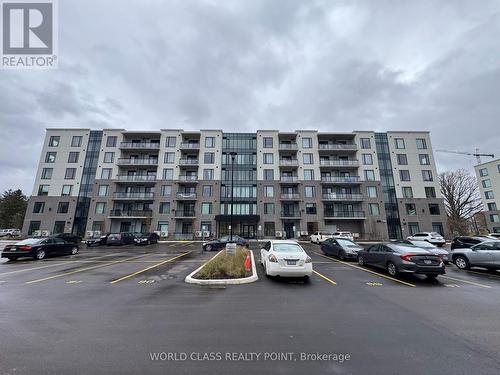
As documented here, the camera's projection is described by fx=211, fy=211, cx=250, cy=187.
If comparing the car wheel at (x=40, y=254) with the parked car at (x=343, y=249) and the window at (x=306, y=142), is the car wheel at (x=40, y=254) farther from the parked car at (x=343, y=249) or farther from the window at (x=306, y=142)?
the window at (x=306, y=142)

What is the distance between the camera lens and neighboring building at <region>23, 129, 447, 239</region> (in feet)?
122

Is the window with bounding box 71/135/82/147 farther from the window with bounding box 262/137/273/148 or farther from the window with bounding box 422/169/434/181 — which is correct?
the window with bounding box 422/169/434/181

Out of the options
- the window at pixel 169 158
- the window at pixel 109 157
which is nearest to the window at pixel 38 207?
the window at pixel 109 157

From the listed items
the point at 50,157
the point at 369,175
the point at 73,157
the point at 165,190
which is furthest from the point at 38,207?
the point at 369,175

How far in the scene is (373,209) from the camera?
123 ft

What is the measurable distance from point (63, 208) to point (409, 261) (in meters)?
50.1

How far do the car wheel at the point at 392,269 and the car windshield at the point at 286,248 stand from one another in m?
4.33

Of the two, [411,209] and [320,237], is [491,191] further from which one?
[320,237]

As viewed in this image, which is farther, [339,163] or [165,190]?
[339,163]

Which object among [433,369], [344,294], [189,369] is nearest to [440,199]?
[344,294]

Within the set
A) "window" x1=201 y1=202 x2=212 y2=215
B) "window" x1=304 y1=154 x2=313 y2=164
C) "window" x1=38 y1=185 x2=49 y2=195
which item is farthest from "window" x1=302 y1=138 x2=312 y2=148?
"window" x1=38 y1=185 x2=49 y2=195

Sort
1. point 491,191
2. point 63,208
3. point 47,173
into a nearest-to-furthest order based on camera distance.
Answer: point 63,208 < point 47,173 < point 491,191

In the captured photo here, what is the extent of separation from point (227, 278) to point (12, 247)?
16.7m

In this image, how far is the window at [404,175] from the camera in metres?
39.5
